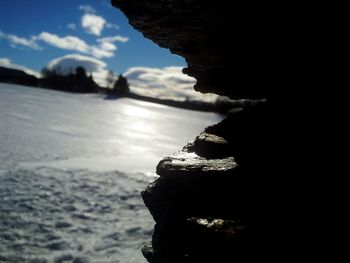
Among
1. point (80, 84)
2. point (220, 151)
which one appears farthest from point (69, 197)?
point (80, 84)

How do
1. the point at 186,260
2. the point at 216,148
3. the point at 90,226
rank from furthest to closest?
A: the point at 90,226
the point at 216,148
the point at 186,260

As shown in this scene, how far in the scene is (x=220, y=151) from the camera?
271 inches

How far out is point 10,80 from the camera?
96938 mm

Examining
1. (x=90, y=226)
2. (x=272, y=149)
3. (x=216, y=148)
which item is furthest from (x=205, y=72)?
(x=90, y=226)

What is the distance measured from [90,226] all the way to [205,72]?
9541 millimetres

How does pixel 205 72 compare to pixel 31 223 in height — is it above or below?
above

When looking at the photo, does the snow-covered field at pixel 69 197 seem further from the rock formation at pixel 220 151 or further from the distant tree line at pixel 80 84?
the distant tree line at pixel 80 84

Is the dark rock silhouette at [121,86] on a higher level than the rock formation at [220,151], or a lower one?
higher

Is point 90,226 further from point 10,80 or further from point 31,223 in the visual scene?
point 10,80

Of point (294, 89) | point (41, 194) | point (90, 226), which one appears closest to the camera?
point (294, 89)

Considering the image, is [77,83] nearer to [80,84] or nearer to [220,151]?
[80,84]

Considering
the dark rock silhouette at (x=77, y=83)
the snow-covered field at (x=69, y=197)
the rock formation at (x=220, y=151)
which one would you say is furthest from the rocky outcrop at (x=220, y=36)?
the dark rock silhouette at (x=77, y=83)

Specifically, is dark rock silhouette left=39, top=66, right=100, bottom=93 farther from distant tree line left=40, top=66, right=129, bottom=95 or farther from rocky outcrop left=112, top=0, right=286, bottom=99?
rocky outcrop left=112, top=0, right=286, bottom=99

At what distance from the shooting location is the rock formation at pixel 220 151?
4988 millimetres
